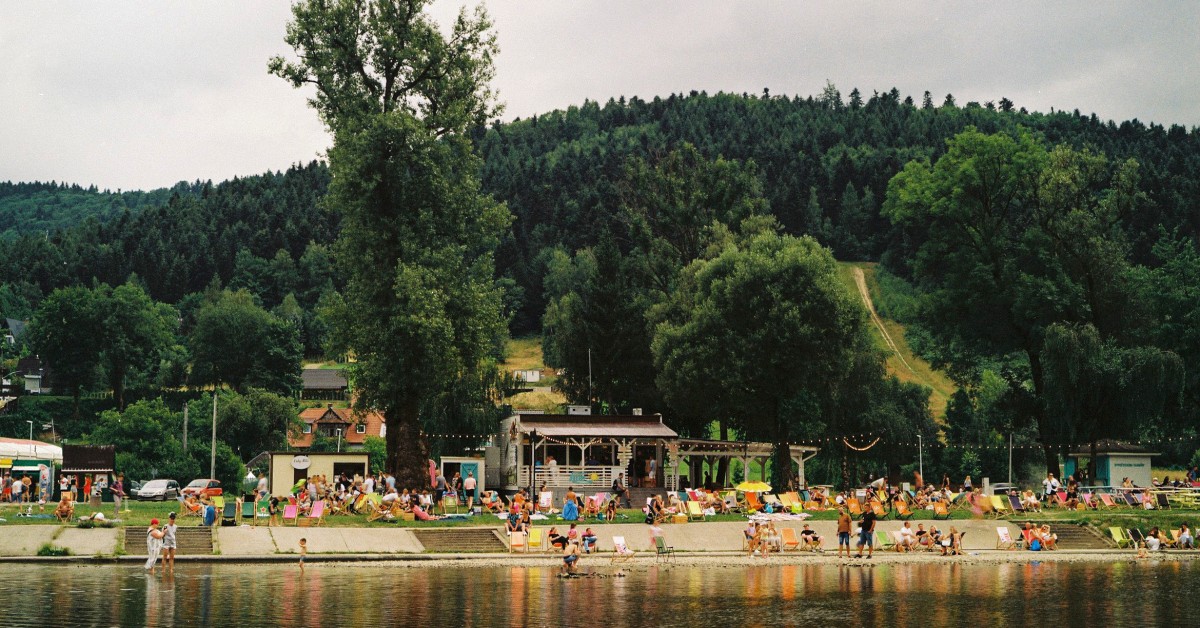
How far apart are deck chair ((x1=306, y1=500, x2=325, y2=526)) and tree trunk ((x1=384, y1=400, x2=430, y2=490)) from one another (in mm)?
6095

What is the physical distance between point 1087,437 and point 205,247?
494 feet

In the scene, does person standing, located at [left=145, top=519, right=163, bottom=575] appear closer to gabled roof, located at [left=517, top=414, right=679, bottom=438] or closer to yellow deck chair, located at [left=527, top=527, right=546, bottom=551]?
yellow deck chair, located at [left=527, top=527, right=546, bottom=551]

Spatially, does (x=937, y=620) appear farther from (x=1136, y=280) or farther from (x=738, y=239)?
(x=738, y=239)

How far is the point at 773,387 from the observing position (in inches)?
2266

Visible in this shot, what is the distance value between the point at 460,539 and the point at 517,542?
2427mm

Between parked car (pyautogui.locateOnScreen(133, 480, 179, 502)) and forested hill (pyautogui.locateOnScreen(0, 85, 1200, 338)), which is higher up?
forested hill (pyautogui.locateOnScreen(0, 85, 1200, 338))

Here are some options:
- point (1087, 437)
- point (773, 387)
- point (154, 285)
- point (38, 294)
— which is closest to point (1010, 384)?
point (1087, 437)

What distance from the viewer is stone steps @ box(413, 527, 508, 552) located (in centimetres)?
3872

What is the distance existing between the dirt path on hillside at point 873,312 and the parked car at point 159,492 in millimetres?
84212

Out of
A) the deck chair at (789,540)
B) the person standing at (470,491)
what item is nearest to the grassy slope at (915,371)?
the person standing at (470,491)

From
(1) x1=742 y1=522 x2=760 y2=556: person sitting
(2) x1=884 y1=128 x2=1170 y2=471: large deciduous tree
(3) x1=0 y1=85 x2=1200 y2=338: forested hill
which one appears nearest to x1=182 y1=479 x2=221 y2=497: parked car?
(1) x1=742 y1=522 x2=760 y2=556: person sitting

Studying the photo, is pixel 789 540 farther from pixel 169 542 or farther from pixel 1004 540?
pixel 169 542

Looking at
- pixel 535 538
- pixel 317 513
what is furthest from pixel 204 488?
pixel 535 538

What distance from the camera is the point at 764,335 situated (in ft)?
187
